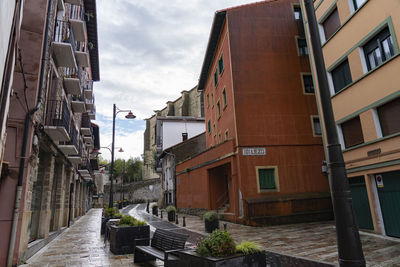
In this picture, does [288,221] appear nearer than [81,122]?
Yes

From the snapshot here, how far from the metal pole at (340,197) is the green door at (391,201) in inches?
298

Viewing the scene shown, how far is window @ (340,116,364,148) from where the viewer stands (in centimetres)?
1171

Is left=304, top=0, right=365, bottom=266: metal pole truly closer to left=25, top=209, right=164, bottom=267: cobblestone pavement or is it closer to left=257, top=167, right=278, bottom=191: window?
left=25, top=209, right=164, bottom=267: cobblestone pavement

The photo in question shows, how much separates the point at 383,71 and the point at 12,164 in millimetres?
12766

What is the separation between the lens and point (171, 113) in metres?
55.8

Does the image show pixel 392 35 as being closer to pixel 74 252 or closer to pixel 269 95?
pixel 269 95

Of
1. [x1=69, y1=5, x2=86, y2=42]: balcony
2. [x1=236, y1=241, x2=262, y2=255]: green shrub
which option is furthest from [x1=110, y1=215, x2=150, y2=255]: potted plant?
[x1=69, y1=5, x2=86, y2=42]: balcony

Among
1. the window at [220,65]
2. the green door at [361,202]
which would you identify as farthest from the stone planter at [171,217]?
the green door at [361,202]

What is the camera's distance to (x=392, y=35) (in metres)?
9.64

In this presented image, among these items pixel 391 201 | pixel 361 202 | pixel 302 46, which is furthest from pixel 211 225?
pixel 302 46

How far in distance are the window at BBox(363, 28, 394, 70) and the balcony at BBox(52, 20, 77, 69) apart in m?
12.2

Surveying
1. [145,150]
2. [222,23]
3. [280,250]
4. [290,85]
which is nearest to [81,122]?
[222,23]

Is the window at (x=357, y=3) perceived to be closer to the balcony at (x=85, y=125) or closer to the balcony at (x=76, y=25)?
A: the balcony at (x=76, y=25)

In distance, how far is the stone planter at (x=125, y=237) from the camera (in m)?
7.74
